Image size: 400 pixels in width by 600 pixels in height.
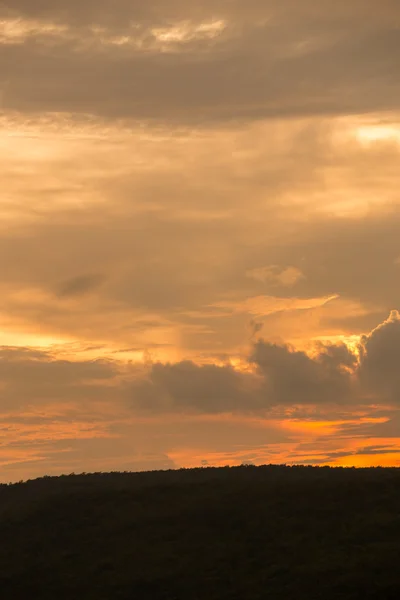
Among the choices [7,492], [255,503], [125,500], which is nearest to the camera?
[255,503]

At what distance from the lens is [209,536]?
5353 centimetres

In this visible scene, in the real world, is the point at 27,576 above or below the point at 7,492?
below

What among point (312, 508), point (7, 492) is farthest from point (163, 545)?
point (7, 492)

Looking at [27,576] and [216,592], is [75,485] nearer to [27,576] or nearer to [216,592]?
[27,576]

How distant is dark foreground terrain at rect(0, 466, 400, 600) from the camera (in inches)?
1820

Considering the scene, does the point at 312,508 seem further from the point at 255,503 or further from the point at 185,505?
the point at 185,505

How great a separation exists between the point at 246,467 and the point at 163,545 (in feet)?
46.2

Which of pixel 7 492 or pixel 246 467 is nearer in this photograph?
pixel 246 467

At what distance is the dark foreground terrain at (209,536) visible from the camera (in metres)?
46.2

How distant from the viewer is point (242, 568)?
4853 centimetres

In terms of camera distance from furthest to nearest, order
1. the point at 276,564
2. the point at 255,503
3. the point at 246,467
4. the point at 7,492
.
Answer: the point at 7,492
the point at 246,467
the point at 255,503
the point at 276,564

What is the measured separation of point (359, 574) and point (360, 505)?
10.4m

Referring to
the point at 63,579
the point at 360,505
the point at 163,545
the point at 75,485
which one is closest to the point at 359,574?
the point at 360,505

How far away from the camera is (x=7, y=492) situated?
231 ft
